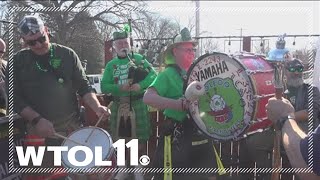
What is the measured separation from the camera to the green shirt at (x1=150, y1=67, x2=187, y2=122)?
3588 millimetres

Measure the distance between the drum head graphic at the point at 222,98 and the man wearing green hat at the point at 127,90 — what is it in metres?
1.02

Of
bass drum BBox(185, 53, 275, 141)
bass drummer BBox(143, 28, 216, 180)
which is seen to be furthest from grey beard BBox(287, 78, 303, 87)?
bass drummer BBox(143, 28, 216, 180)

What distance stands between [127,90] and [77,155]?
60.9 inches

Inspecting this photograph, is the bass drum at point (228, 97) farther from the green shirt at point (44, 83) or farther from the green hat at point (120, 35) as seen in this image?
the green hat at point (120, 35)

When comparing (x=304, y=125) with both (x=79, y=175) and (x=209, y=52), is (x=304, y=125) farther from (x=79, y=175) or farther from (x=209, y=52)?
(x=79, y=175)

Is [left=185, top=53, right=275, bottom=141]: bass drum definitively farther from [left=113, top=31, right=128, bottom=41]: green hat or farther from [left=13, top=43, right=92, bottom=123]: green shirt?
[left=113, top=31, right=128, bottom=41]: green hat

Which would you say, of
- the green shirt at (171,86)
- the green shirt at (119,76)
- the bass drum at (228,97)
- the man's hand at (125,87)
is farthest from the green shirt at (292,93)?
the man's hand at (125,87)

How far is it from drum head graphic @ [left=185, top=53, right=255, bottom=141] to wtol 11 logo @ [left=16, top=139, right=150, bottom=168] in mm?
801

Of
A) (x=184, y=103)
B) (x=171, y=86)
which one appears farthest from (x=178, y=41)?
(x=184, y=103)

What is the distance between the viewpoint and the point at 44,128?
3219mm

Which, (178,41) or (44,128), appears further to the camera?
(178,41)

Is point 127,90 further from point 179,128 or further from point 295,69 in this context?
point 295,69

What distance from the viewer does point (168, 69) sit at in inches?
144

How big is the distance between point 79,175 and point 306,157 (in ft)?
5.80
